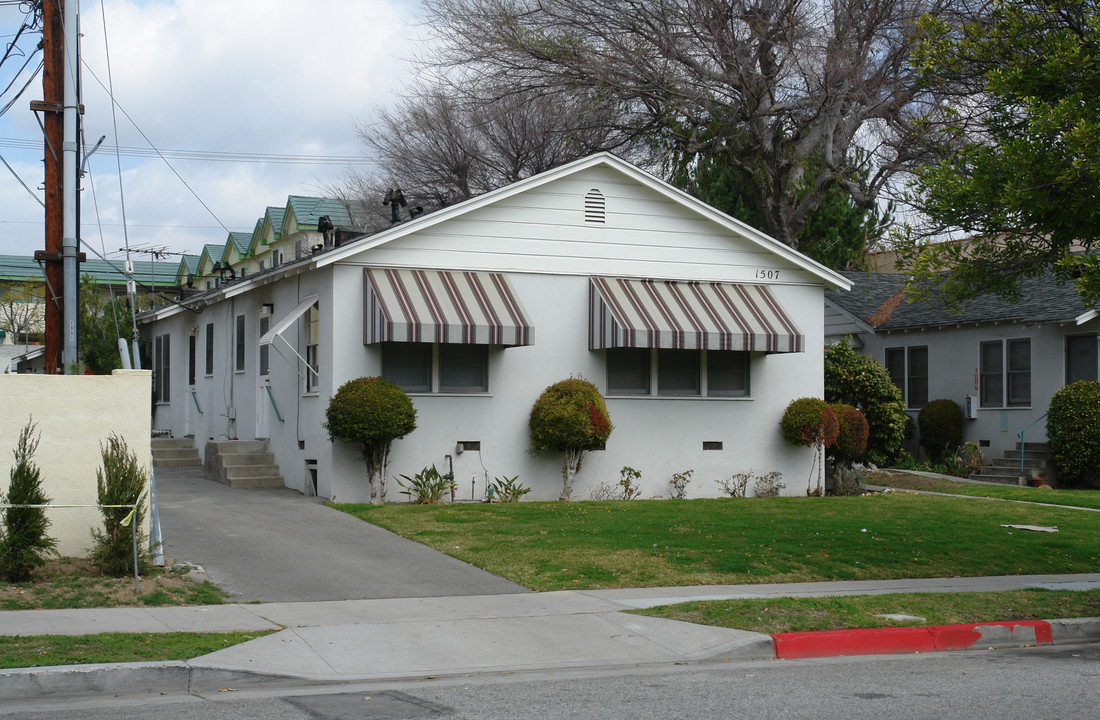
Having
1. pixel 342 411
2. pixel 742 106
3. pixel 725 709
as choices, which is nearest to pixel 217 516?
pixel 342 411

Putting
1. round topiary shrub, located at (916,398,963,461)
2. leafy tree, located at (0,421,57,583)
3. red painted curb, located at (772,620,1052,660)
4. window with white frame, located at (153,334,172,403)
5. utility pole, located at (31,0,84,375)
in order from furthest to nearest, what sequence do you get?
window with white frame, located at (153,334,172,403) < round topiary shrub, located at (916,398,963,461) < utility pole, located at (31,0,84,375) < leafy tree, located at (0,421,57,583) < red painted curb, located at (772,620,1052,660)

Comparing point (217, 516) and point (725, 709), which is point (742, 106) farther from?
point (725, 709)

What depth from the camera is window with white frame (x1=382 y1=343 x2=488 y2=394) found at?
17.8 metres

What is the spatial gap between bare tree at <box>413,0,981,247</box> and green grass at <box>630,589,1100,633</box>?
16.2m

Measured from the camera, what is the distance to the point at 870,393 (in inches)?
903

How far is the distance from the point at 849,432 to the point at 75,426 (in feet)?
45.3

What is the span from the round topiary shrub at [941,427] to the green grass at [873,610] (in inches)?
589

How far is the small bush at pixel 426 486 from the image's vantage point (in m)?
17.5

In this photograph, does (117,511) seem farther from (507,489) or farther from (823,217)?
(823,217)

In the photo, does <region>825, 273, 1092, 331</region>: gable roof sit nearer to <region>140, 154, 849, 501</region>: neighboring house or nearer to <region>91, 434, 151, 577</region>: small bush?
<region>140, 154, 849, 501</region>: neighboring house

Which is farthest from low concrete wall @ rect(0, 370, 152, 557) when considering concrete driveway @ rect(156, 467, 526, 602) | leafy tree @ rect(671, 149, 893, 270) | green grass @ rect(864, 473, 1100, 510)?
leafy tree @ rect(671, 149, 893, 270)

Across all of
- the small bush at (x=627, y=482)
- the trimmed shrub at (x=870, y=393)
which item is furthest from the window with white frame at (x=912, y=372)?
the small bush at (x=627, y=482)

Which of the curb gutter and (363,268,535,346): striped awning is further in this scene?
(363,268,535,346): striped awning

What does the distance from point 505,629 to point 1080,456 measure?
1684 cm
